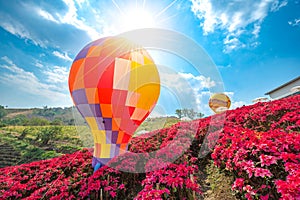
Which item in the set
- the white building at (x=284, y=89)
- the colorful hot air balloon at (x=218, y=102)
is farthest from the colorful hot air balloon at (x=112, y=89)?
the white building at (x=284, y=89)

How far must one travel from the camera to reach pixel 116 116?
3.99 metres

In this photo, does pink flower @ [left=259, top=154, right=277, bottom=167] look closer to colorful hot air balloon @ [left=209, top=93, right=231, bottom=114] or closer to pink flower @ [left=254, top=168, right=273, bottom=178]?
pink flower @ [left=254, top=168, right=273, bottom=178]

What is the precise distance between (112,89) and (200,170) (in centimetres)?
309

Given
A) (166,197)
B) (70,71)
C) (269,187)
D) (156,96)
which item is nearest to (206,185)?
(166,197)

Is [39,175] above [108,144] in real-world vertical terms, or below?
below

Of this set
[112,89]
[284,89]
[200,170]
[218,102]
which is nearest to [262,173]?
[200,170]

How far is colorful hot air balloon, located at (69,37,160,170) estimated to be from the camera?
3848 millimetres

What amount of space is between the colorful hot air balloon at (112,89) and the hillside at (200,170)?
2.59 ft

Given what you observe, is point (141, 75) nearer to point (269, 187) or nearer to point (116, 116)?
point (116, 116)

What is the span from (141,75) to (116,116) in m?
1.15

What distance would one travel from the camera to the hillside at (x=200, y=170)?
8.43ft

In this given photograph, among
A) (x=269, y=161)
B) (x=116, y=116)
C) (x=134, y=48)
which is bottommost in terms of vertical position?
(x=269, y=161)

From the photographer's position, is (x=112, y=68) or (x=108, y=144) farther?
(x=108, y=144)

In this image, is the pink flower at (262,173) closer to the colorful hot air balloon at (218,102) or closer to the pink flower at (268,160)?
the pink flower at (268,160)
